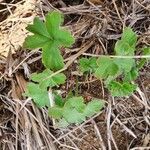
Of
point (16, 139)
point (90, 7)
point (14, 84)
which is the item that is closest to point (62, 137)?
point (16, 139)

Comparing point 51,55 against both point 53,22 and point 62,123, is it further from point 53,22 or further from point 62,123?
point 62,123

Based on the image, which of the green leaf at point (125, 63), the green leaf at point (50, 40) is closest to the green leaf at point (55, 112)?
the green leaf at point (50, 40)

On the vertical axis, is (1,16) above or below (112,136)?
above

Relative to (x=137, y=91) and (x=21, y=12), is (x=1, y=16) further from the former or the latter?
(x=137, y=91)

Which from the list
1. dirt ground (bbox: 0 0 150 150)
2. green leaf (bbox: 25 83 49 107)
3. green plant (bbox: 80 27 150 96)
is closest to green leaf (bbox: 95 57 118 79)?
green plant (bbox: 80 27 150 96)

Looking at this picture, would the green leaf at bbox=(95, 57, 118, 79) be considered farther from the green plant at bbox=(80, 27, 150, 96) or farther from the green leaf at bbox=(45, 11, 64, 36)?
the green leaf at bbox=(45, 11, 64, 36)

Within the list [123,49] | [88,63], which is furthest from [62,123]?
[123,49]
